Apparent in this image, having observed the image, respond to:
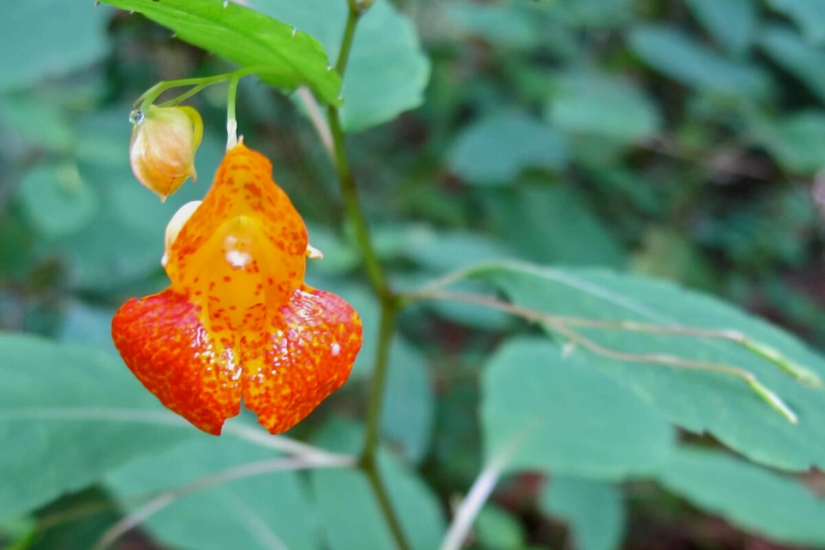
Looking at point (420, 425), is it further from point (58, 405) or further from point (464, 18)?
point (464, 18)

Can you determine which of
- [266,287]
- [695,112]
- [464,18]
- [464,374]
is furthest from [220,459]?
[695,112]

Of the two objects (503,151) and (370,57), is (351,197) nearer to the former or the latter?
(370,57)

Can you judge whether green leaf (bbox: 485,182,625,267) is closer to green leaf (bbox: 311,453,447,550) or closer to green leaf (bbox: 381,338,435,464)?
green leaf (bbox: 381,338,435,464)

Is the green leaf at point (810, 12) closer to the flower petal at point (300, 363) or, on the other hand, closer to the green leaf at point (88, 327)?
the flower petal at point (300, 363)

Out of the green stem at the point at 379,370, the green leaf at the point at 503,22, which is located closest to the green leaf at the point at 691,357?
the green stem at the point at 379,370

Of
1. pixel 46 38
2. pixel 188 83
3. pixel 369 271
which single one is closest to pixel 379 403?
pixel 369 271

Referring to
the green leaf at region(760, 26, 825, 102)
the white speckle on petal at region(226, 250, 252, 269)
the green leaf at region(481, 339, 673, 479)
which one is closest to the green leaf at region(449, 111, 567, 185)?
the green leaf at region(760, 26, 825, 102)
